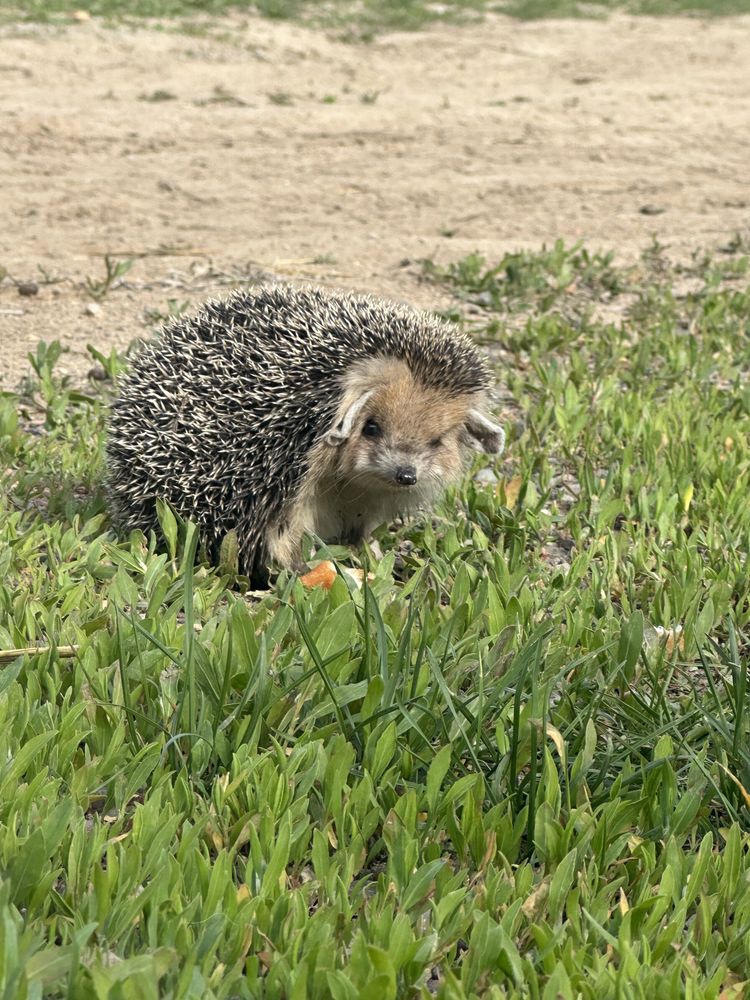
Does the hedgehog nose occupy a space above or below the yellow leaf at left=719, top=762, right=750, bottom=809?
above

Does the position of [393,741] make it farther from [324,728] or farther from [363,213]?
[363,213]

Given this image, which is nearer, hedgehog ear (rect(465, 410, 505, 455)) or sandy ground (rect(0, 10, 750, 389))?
hedgehog ear (rect(465, 410, 505, 455))

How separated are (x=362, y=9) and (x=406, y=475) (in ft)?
45.3

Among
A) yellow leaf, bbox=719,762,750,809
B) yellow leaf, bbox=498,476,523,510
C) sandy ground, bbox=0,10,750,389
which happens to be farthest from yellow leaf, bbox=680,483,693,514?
sandy ground, bbox=0,10,750,389

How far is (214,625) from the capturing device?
3.77 m

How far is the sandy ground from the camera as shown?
25.6 ft

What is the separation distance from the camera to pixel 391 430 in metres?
4.79

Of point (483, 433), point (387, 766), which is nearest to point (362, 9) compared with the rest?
point (483, 433)

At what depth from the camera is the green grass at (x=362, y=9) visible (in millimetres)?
14164

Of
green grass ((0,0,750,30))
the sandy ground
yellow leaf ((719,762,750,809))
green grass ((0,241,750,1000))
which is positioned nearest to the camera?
green grass ((0,241,750,1000))

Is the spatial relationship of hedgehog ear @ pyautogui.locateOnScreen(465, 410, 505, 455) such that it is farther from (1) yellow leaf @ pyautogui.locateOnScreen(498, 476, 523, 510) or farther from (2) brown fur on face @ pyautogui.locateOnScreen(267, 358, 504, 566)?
(1) yellow leaf @ pyautogui.locateOnScreen(498, 476, 523, 510)

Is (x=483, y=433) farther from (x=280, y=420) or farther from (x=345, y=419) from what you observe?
(x=280, y=420)

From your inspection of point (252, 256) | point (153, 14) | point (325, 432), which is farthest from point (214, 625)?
point (153, 14)

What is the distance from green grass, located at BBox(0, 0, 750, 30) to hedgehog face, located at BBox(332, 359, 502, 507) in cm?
1039
